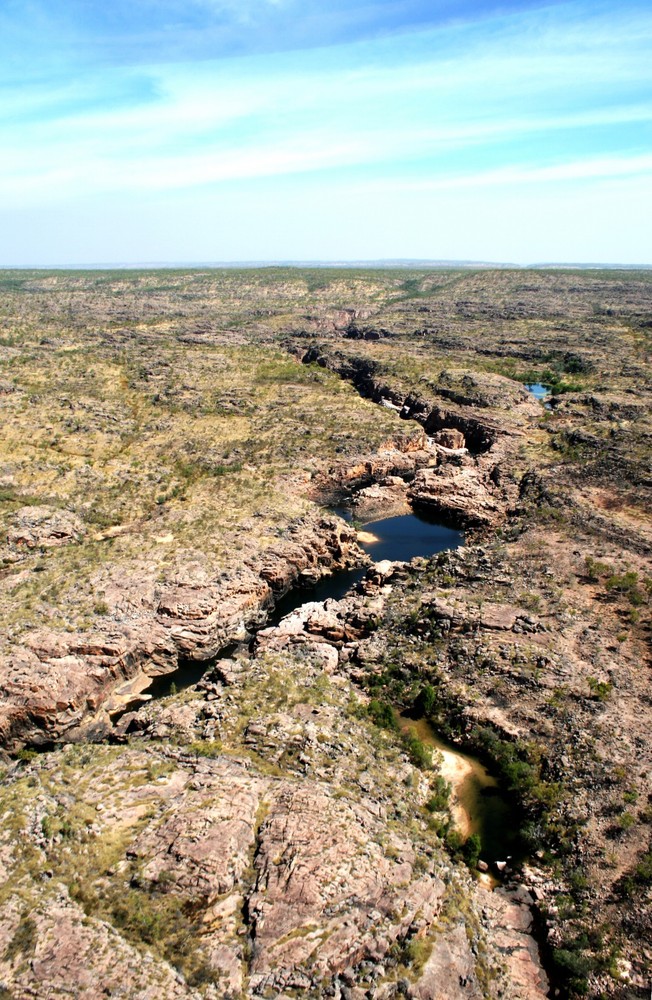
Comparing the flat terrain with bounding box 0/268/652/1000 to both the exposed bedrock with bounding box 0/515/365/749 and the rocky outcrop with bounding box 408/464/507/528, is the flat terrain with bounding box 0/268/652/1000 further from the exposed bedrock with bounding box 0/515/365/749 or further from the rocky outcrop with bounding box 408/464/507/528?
the rocky outcrop with bounding box 408/464/507/528

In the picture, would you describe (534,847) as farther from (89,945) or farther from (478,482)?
(478,482)

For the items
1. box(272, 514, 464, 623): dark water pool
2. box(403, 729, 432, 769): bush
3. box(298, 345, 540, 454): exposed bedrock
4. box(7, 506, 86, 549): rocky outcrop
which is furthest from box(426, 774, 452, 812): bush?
box(298, 345, 540, 454): exposed bedrock

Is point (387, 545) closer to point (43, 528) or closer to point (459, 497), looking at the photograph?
point (459, 497)

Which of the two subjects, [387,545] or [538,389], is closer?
[387,545]

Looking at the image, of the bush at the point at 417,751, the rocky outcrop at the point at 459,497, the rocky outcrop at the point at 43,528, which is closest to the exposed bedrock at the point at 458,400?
the rocky outcrop at the point at 459,497

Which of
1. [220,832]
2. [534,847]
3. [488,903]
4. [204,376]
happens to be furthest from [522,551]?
[204,376]

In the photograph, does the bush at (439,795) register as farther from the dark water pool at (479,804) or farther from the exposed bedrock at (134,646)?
the exposed bedrock at (134,646)

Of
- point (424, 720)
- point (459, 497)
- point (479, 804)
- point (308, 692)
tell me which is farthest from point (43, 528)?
point (459, 497)
